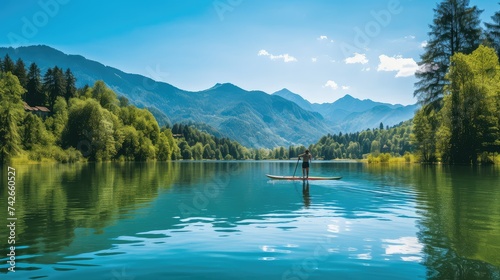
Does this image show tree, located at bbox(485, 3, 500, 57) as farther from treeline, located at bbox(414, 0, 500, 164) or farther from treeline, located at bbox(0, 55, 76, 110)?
treeline, located at bbox(0, 55, 76, 110)

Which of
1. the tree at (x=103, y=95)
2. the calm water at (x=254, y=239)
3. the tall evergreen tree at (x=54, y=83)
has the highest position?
the tall evergreen tree at (x=54, y=83)

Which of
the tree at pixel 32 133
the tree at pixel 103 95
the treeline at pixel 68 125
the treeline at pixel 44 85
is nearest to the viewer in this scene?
the treeline at pixel 68 125

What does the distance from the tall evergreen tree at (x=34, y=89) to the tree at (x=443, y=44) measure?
123065 millimetres

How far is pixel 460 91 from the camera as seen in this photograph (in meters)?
65.7

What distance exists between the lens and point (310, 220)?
1819 cm

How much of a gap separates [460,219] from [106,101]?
12733 centimetres

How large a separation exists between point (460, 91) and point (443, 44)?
48.9ft

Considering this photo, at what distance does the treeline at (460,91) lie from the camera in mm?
64500

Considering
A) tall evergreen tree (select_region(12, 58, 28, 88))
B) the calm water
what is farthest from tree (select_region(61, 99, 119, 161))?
the calm water

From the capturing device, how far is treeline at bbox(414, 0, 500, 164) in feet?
212

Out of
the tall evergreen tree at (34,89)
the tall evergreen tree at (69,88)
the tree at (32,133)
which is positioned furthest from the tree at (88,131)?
the tall evergreen tree at (34,89)

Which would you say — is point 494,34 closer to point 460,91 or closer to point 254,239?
point 460,91

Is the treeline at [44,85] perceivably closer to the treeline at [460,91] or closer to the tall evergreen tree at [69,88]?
the tall evergreen tree at [69,88]

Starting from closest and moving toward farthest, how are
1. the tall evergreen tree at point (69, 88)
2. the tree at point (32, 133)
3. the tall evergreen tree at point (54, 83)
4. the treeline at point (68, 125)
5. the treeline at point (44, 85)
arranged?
the treeline at point (68, 125) → the tree at point (32, 133) → the treeline at point (44, 85) → the tall evergreen tree at point (54, 83) → the tall evergreen tree at point (69, 88)
